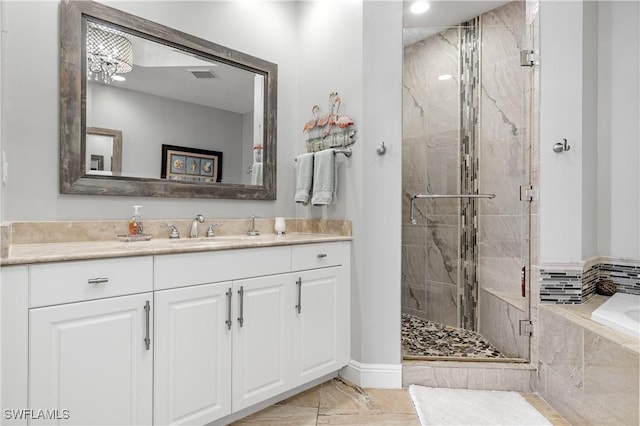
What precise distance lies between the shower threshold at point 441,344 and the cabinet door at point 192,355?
115 centimetres

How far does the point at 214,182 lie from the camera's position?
2.25 metres

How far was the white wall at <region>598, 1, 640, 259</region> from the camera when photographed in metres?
2.20

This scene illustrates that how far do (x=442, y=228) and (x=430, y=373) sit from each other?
0.99m

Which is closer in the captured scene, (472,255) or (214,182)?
(214,182)

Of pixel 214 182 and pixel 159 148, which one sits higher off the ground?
pixel 159 148

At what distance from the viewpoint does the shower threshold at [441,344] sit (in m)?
2.20

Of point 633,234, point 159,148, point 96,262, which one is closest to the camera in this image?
point 96,262

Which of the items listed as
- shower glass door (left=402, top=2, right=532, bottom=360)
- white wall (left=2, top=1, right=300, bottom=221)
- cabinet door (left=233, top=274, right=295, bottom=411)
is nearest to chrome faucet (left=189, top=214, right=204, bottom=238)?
white wall (left=2, top=1, right=300, bottom=221)

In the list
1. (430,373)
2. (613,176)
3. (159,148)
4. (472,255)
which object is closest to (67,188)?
(159,148)

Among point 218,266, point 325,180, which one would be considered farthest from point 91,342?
point 325,180

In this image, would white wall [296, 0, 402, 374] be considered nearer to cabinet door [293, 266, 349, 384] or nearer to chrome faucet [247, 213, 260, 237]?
cabinet door [293, 266, 349, 384]

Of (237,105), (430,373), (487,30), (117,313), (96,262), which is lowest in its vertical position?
(430,373)

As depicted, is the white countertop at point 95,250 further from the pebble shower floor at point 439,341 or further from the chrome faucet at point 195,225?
the pebble shower floor at point 439,341

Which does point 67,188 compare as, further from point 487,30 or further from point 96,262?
point 487,30
